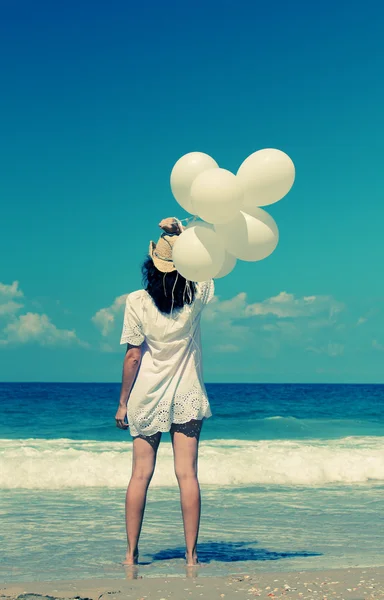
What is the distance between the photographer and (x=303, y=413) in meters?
27.8

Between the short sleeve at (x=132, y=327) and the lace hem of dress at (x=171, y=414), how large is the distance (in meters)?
0.39

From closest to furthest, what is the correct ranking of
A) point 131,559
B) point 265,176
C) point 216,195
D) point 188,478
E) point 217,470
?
point 216,195, point 265,176, point 188,478, point 131,559, point 217,470

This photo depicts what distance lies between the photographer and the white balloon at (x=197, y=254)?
3693 mm

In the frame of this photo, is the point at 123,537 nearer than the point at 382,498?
Yes

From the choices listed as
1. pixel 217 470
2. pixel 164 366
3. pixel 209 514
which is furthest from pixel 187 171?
pixel 217 470

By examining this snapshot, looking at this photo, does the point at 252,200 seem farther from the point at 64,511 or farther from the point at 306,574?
the point at 64,511

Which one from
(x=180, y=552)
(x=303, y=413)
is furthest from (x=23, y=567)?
(x=303, y=413)

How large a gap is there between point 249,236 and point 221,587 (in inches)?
72.1

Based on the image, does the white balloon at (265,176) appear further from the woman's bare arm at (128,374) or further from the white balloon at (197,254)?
the woman's bare arm at (128,374)

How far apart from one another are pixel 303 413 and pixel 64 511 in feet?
74.1

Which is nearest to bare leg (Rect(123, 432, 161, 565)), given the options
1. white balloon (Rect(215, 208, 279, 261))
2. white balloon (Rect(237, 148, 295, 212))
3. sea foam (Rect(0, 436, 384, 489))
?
white balloon (Rect(215, 208, 279, 261))

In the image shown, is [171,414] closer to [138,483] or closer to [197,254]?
[138,483]

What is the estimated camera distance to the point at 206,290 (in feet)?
13.5

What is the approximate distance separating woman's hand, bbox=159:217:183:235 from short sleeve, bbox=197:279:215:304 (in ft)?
1.13
